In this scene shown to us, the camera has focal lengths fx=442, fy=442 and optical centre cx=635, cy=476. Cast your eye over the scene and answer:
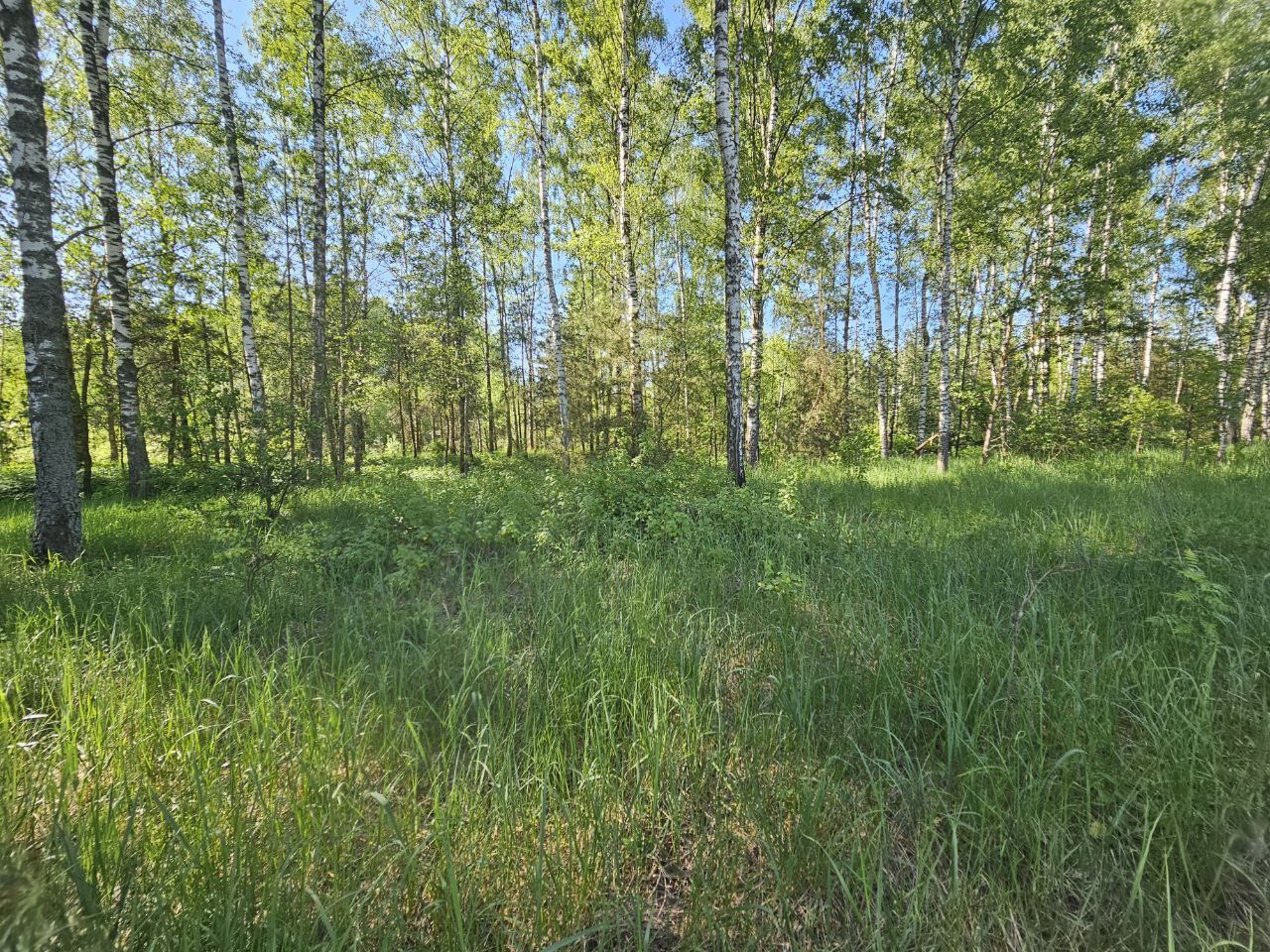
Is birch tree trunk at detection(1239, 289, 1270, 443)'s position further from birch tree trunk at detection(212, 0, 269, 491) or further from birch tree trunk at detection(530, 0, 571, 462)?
birch tree trunk at detection(212, 0, 269, 491)

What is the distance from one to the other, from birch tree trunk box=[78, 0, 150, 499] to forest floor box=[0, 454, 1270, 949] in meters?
6.42

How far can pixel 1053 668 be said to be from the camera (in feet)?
7.11

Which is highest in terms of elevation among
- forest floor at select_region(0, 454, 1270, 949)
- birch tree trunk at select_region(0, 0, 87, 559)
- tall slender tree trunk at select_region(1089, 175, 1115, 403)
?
tall slender tree trunk at select_region(1089, 175, 1115, 403)

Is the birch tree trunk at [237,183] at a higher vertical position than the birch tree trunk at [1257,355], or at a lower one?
higher

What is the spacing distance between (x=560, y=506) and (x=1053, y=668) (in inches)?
184

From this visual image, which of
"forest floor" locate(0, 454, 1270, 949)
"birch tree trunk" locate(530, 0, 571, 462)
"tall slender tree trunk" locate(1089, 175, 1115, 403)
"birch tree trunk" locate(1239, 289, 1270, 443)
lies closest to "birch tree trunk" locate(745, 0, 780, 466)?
"birch tree trunk" locate(530, 0, 571, 462)

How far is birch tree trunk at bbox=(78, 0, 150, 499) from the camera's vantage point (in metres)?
6.48

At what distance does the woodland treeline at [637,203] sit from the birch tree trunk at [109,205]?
0.05 metres

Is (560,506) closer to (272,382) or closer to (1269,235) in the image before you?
(1269,235)

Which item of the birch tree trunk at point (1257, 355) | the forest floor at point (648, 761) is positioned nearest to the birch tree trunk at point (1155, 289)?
the birch tree trunk at point (1257, 355)

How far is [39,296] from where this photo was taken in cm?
402

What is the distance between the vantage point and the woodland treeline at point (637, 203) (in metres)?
6.89

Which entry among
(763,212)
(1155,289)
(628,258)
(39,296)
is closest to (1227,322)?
(763,212)

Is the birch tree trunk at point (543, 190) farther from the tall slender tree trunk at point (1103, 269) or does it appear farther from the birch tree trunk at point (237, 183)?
the tall slender tree trunk at point (1103, 269)
